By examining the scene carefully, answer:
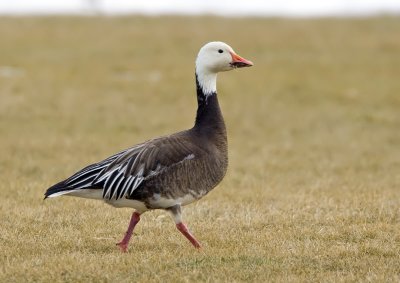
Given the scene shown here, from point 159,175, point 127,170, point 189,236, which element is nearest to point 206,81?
point 159,175

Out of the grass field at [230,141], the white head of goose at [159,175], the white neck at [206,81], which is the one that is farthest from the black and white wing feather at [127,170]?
the white neck at [206,81]

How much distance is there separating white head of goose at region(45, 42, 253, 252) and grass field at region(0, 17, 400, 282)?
0.57 meters

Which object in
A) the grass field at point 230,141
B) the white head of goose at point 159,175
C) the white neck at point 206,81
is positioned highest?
the white neck at point 206,81

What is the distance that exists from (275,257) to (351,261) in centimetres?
77

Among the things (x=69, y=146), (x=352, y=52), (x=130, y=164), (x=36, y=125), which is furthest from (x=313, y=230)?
(x=352, y=52)

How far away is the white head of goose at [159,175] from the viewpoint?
823 centimetres

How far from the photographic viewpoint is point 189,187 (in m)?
8.41

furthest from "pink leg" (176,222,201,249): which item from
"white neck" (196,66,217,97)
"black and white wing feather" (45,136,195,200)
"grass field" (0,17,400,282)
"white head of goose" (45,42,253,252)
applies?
"white neck" (196,66,217,97)

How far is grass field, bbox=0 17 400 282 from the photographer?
8.03m

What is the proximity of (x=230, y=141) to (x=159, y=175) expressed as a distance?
11.7 m

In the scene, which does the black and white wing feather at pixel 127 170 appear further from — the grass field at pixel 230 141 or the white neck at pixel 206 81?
the white neck at pixel 206 81

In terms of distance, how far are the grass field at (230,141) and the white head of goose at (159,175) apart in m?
0.57

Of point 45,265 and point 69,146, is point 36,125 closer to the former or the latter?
point 69,146

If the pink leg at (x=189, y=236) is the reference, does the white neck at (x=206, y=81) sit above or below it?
above
